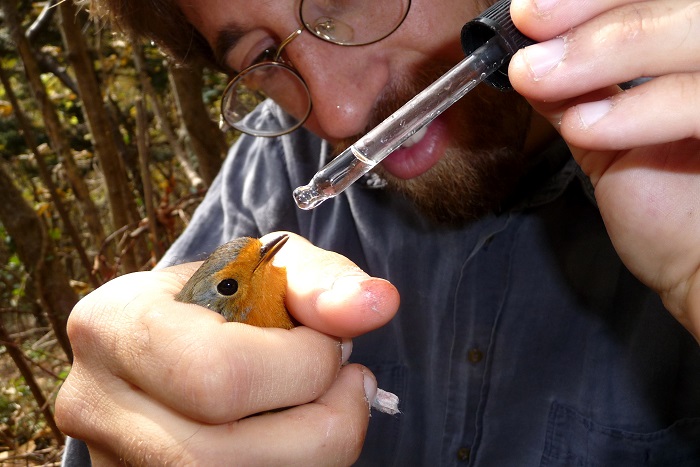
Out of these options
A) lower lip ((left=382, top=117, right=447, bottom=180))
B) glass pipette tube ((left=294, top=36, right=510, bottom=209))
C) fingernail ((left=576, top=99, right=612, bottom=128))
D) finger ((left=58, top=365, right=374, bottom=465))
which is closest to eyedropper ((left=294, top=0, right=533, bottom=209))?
glass pipette tube ((left=294, top=36, right=510, bottom=209))

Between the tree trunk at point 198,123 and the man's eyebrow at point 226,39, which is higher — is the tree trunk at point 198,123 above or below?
below

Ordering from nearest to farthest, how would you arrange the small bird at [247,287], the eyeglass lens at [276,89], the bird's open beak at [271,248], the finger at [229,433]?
the finger at [229,433]
the small bird at [247,287]
the bird's open beak at [271,248]
the eyeglass lens at [276,89]

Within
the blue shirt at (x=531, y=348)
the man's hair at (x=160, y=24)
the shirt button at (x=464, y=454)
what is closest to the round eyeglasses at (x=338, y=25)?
the man's hair at (x=160, y=24)

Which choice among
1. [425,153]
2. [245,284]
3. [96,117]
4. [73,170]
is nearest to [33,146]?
[96,117]

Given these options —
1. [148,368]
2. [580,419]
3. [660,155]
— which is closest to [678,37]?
[660,155]

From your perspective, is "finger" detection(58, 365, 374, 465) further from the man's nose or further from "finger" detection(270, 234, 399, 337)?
the man's nose

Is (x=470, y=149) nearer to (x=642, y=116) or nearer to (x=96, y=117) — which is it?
(x=642, y=116)

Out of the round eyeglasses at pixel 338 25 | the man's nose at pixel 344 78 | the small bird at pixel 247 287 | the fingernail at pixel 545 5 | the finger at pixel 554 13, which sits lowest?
the small bird at pixel 247 287

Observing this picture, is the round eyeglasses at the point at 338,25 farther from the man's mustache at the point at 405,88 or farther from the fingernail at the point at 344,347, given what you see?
the fingernail at the point at 344,347
